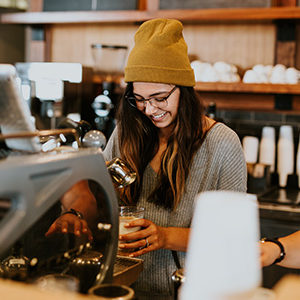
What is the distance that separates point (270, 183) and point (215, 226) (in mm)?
2742

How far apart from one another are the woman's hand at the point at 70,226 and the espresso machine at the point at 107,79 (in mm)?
2235

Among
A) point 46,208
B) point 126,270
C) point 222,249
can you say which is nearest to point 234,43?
point 126,270

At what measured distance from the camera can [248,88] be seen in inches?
124

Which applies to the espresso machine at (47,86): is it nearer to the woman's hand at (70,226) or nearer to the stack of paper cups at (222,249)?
the woman's hand at (70,226)

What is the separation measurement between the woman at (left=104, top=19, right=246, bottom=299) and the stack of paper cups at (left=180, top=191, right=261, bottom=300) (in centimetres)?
96

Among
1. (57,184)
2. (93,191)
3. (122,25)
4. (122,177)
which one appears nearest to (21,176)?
(57,184)

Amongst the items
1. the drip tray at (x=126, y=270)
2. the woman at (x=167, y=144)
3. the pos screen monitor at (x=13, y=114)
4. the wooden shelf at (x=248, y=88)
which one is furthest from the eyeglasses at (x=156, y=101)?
the wooden shelf at (x=248, y=88)

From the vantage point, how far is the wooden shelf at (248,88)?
3.08 meters

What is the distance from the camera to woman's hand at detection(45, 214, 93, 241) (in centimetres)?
116

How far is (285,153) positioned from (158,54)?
1803 millimetres

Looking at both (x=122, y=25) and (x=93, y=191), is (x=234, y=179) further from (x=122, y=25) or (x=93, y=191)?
(x=122, y=25)

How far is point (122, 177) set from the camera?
1412 millimetres

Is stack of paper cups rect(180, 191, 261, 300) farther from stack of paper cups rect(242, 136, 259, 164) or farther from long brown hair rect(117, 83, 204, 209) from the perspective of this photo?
stack of paper cups rect(242, 136, 259, 164)

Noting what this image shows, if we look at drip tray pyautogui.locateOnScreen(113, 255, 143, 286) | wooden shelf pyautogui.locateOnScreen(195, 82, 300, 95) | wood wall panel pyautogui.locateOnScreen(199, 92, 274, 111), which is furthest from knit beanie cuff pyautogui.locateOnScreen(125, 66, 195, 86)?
wood wall panel pyautogui.locateOnScreen(199, 92, 274, 111)
